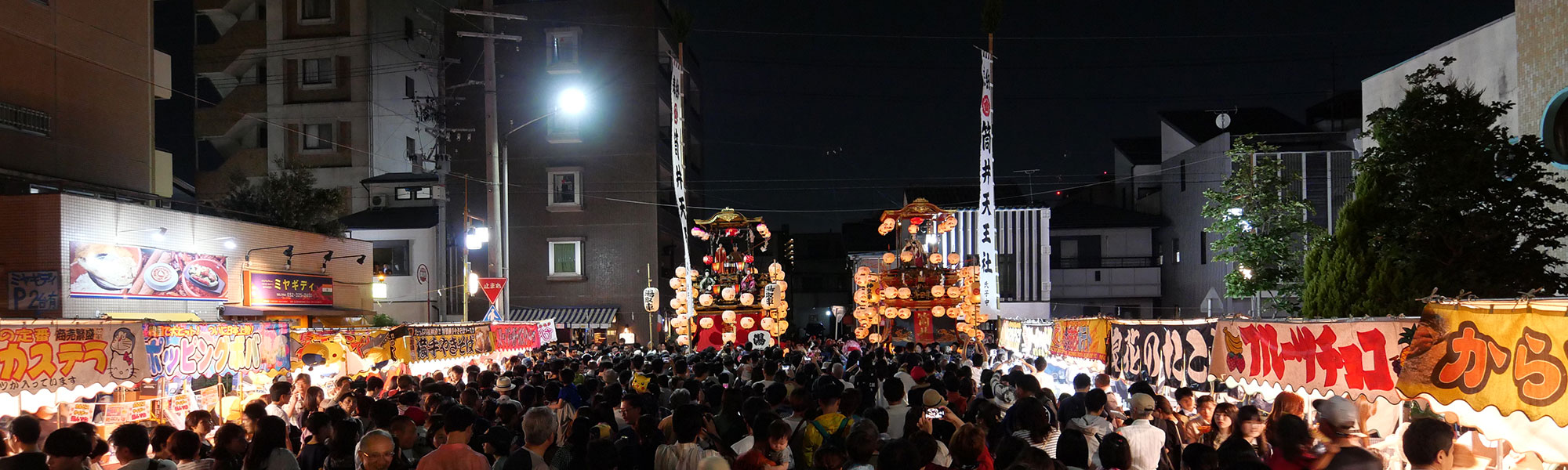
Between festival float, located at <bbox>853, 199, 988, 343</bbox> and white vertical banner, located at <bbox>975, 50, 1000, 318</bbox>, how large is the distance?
848 millimetres

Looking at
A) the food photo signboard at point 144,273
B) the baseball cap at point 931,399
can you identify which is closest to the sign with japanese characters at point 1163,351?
the baseball cap at point 931,399

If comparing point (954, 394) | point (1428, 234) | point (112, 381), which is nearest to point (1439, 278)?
point (1428, 234)

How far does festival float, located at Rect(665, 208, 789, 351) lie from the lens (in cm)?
3175

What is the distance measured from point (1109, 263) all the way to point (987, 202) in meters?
19.1

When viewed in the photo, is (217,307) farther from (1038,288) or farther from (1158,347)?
(1038,288)

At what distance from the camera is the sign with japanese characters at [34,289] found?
63.7 ft

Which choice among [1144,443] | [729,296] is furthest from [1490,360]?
[729,296]

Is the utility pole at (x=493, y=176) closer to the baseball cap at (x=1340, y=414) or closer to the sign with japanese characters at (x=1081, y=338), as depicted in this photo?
the sign with japanese characters at (x=1081, y=338)

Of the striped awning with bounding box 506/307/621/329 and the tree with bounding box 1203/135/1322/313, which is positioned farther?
the striped awning with bounding box 506/307/621/329

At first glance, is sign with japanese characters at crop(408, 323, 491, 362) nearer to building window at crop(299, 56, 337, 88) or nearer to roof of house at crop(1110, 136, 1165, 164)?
building window at crop(299, 56, 337, 88)

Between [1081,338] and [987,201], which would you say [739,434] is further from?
[987,201]

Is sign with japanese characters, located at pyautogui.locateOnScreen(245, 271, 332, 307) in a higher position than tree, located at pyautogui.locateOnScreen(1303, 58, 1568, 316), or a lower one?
lower

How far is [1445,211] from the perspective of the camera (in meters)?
16.5

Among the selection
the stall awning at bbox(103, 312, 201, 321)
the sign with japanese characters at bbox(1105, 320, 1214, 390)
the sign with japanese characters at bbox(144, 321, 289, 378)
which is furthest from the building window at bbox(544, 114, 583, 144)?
the sign with japanese characters at bbox(1105, 320, 1214, 390)
